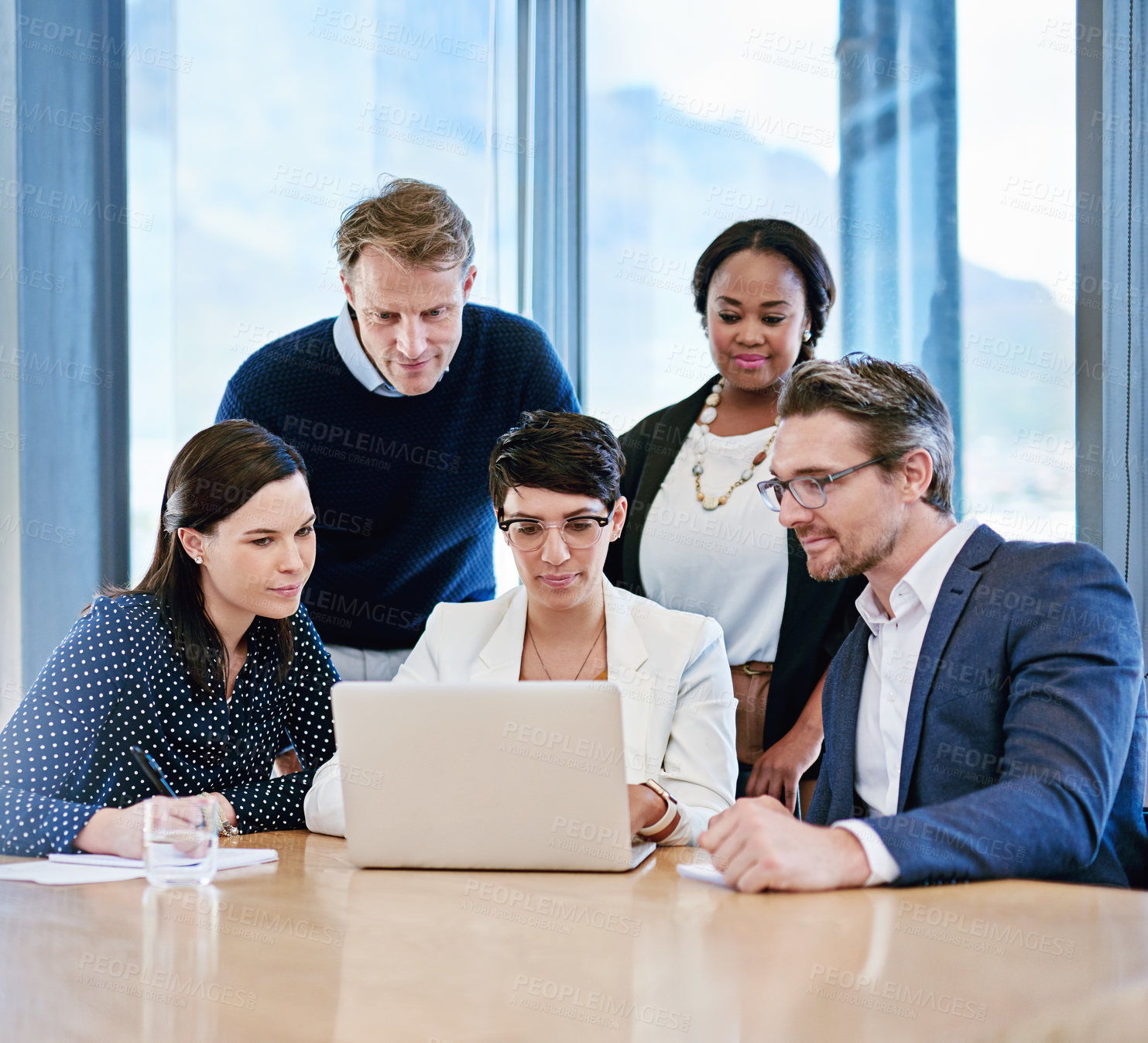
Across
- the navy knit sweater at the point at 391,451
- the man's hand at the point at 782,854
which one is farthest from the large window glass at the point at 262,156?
the man's hand at the point at 782,854

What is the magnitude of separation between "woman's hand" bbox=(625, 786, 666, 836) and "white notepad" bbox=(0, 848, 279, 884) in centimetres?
52

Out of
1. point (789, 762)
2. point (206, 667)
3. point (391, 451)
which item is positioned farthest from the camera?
point (391, 451)

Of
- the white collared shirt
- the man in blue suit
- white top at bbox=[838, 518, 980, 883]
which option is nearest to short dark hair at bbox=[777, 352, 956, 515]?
the man in blue suit

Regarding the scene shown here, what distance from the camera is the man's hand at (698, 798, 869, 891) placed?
1.36 meters

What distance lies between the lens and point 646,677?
2.08 m

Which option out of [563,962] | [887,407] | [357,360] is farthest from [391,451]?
[563,962]

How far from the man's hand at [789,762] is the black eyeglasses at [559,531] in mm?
556

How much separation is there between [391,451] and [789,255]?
0.94 meters

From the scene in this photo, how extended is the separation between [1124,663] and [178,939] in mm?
1208

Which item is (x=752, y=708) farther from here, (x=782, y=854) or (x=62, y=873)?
(x=62, y=873)

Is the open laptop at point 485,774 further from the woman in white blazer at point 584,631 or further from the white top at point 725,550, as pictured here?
the white top at point 725,550

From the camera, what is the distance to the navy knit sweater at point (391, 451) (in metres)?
2.48

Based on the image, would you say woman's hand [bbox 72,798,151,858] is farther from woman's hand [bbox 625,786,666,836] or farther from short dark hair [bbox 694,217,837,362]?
short dark hair [bbox 694,217,837,362]

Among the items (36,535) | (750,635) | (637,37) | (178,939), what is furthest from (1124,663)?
(637,37)
